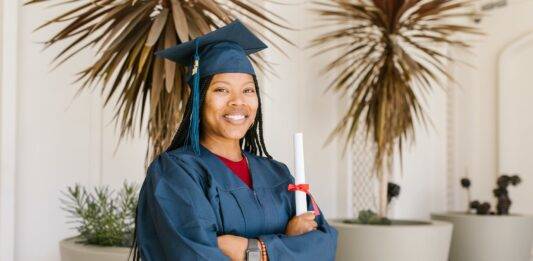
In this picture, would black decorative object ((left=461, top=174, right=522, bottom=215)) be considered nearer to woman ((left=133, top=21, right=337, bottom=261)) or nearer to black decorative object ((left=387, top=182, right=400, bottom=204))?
black decorative object ((left=387, top=182, right=400, bottom=204))

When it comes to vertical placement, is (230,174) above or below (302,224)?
above

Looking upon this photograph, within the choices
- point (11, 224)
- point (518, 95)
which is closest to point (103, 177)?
point (11, 224)

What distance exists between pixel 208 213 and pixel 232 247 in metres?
0.10

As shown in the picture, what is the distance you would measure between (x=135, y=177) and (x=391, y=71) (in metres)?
1.68

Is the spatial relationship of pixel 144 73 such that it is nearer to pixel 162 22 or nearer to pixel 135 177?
pixel 162 22

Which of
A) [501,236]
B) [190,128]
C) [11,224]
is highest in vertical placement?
[190,128]

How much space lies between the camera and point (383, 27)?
418 cm

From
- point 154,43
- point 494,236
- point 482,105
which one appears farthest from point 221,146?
point 482,105

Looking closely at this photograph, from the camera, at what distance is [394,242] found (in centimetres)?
364

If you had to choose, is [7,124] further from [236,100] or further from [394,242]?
[394,242]

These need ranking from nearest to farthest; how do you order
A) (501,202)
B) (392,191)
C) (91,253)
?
(91,253)
(392,191)
(501,202)

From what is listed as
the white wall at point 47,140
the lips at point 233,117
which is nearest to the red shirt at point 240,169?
the lips at point 233,117

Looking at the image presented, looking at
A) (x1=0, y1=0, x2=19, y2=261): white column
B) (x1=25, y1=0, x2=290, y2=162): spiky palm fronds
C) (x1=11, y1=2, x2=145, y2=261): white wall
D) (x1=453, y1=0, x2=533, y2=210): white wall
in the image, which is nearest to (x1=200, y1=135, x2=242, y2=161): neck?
(x1=25, y1=0, x2=290, y2=162): spiky palm fronds

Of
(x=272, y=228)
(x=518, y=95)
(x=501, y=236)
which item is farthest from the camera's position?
(x=518, y=95)
